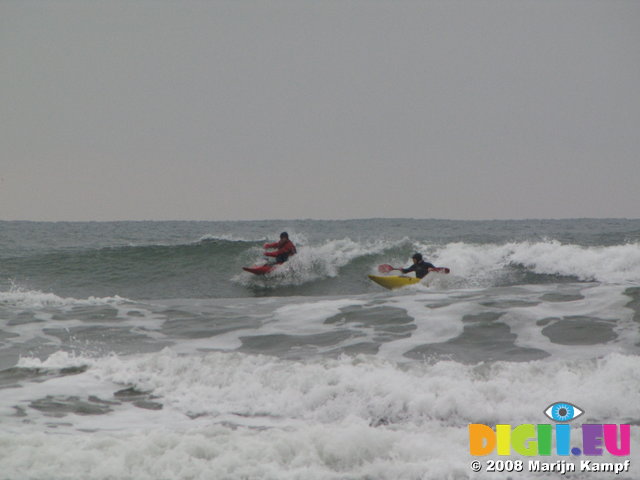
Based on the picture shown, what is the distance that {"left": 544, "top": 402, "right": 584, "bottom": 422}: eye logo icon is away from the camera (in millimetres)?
4904

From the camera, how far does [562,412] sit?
499 cm

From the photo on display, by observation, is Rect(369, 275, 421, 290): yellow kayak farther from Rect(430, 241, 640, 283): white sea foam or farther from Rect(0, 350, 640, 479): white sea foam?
Rect(0, 350, 640, 479): white sea foam

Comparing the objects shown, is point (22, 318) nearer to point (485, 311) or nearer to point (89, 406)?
point (89, 406)

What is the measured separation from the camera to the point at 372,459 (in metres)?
4.31

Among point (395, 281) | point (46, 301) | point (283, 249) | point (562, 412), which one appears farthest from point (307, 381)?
point (283, 249)

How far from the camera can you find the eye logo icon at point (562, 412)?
4.90 meters

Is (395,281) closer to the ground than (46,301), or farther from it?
closer to the ground

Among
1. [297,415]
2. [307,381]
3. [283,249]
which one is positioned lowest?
[297,415]

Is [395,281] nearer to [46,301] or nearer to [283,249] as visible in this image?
[283,249]

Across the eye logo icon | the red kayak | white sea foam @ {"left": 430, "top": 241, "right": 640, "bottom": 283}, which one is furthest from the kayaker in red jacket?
the eye logo icon

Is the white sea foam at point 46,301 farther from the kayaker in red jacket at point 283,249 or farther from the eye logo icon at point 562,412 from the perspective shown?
the eye logo icon at point 562,412

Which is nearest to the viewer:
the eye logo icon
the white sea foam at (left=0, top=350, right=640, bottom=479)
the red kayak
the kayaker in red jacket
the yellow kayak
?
the white sea foam at (left=0, top=350, right=640, bottom=479)

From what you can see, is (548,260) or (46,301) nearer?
(46,301)

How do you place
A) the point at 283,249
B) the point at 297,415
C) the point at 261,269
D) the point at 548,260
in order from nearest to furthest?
the point at 297,415 → the point at 261,269 → the point at 283,249 → the point at 548,260
